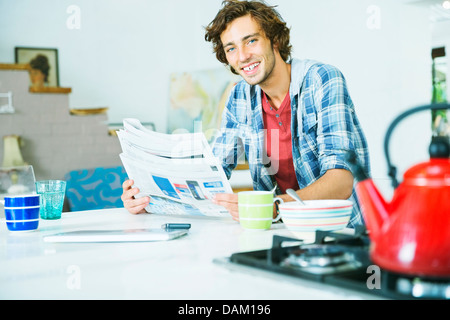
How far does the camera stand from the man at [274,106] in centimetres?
164

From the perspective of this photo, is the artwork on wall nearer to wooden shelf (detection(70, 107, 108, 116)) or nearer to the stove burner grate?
wooden shelf (detection(70, 107, 108, 116))

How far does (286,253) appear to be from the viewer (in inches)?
29.0

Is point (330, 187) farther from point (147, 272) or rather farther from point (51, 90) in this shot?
point (51, 90)

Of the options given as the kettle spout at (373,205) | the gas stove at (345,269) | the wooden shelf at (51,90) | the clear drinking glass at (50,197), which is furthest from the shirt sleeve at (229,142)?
the wooden shelf at (51,90)

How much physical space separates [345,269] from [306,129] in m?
1.12

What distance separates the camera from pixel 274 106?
6.23 feet

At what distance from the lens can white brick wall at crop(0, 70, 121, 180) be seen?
13.8 ft

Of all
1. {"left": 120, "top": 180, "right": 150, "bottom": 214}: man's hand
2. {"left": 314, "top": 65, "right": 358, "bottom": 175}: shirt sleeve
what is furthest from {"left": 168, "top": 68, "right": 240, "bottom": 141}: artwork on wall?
{"left": 120, "top": 180, "right": 150, "bottom": 214}: man's hand

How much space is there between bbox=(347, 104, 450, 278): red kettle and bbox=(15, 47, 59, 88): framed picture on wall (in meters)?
4.14

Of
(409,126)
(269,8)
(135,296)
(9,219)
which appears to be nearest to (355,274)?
Answer: (135,296)

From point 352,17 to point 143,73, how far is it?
2112 mm

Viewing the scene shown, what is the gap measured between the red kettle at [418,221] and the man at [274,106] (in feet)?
3.16

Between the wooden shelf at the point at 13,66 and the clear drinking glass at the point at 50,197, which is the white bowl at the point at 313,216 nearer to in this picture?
the clear drinking glass at the point at 50,197

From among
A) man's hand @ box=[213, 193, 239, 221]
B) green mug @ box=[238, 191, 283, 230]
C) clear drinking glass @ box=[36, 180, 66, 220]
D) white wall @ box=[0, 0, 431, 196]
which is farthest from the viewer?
white wall @ box=[0, 0, 431, 196]
